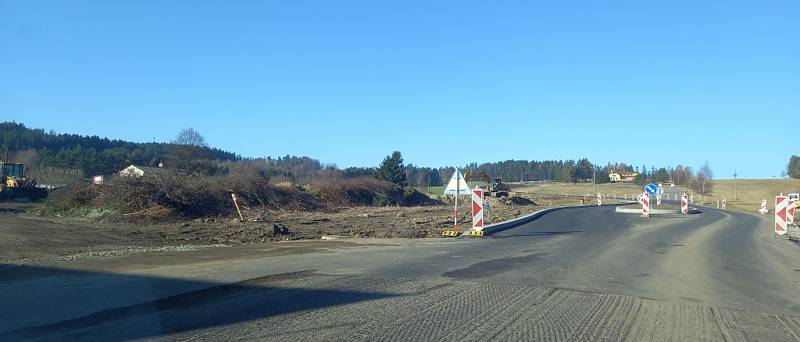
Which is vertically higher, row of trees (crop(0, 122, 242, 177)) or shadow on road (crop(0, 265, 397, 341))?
row of trees (crop(0, 122, 242, 177))

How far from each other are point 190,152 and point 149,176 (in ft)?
196

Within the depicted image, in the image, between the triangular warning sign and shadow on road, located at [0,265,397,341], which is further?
the triangular warning sign

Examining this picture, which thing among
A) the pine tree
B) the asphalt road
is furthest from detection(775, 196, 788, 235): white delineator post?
the pine tree

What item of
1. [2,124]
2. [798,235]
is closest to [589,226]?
[798,235]

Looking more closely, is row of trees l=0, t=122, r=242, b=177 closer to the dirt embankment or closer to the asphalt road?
the dirt embankment

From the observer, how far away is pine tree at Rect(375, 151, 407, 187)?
87.9m

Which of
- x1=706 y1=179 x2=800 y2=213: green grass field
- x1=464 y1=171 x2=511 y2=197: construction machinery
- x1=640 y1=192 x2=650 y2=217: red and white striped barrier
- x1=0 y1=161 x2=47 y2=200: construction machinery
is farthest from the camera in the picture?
x1=706 y1=179 x2=800 y2=213: green grass field

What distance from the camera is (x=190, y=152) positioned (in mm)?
88188

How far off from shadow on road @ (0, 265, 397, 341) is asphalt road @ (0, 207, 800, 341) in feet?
0.08

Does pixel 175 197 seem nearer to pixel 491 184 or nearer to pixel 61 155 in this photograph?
pixel 491 184

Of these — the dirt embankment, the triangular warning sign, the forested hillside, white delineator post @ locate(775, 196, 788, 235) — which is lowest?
the dirt embankment

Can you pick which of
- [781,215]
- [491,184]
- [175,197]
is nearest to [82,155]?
[491,184]

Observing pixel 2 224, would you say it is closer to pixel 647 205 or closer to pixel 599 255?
pixel 599 255

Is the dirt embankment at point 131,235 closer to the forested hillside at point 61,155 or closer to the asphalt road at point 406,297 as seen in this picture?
the asphalt road at point 406,297
